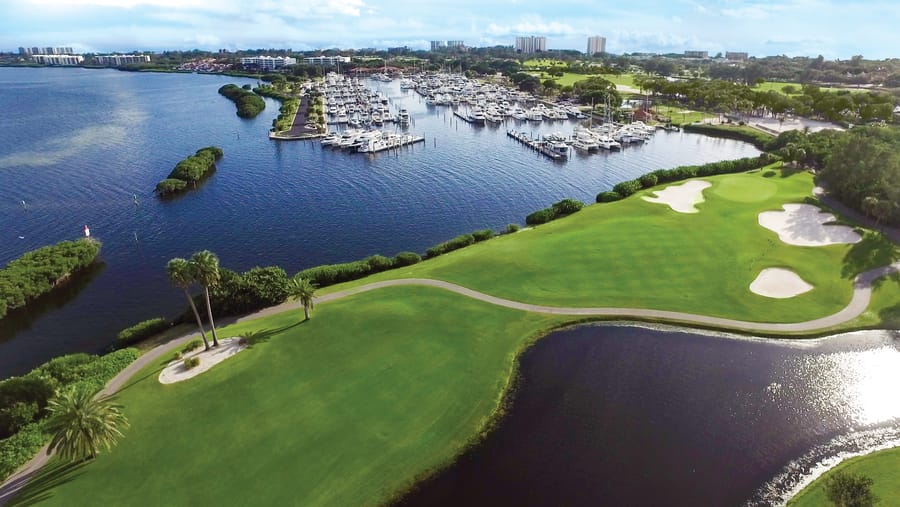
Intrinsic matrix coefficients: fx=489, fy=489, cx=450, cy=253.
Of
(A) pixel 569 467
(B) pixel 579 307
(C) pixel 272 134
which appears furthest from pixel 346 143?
(A) pixel 569 467

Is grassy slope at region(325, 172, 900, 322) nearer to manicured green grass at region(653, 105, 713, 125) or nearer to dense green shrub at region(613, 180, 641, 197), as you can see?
dense green shrub at region(613, 180, 641, 197)

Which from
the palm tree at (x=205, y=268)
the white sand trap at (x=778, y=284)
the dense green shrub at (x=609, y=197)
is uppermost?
the palm tree at (x=205, y=268)

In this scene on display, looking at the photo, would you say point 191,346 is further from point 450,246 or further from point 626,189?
point 626,189

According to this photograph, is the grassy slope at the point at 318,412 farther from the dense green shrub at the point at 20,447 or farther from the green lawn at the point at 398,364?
the dense green shrub at the point at 20,447

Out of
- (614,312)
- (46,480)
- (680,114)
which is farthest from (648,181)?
(680,114)

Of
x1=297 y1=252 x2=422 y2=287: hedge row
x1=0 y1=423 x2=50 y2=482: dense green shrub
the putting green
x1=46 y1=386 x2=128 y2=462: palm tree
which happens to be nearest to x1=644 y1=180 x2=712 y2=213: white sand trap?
the putting green

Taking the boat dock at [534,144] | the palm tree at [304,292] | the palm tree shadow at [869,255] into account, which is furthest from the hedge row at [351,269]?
the boat dock at [534,144]
